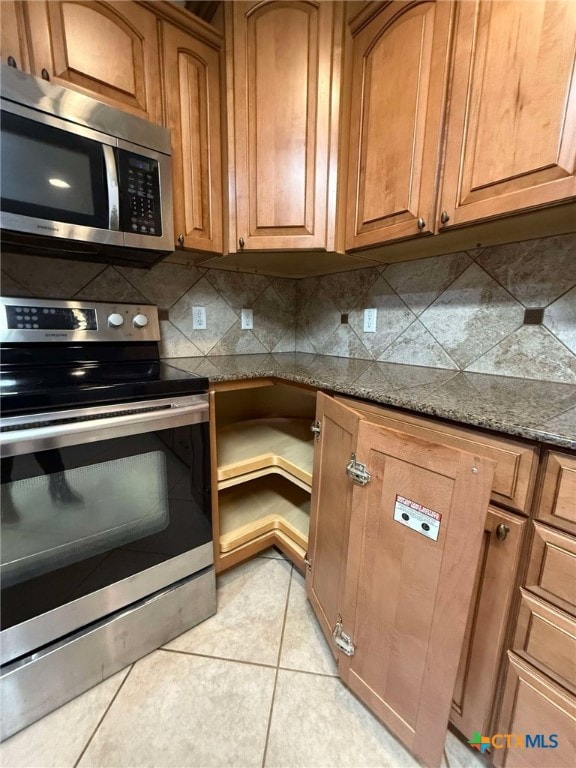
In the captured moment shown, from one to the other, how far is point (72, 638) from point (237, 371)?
3.11 feet

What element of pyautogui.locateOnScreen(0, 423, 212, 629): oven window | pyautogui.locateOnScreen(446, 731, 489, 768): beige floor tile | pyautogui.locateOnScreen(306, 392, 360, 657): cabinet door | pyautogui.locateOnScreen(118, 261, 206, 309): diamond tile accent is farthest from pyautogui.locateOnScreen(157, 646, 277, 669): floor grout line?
pyautogui.locateOnScreen(118, 261, 206, 309): diamond tile accent

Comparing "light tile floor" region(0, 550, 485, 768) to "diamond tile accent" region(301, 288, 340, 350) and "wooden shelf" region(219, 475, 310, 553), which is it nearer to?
"wooden shelf" region(219, 475, 310, 553)

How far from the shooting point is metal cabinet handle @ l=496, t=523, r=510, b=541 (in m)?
0.65

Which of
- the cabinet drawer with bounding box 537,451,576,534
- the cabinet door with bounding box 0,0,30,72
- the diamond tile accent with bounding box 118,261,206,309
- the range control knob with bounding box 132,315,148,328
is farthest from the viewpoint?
the diamond tile accent with bounding box 118,261,206,309

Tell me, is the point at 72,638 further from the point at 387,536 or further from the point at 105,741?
the point at 387,536

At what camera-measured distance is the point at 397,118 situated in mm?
1022

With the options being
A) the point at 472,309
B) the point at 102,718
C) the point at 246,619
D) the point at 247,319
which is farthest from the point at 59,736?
the point at 472,309

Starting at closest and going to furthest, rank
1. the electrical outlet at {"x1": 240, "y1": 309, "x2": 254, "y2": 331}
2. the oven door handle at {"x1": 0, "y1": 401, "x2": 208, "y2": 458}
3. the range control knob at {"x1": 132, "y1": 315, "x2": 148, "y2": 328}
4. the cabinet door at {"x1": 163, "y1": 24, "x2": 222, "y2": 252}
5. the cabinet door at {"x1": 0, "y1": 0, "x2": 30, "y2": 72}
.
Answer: the oven door handle at {"x1": 0, "y1": 401, "x2": 208, "y2": 458}
the cabinet door at {"x1": 0, "y1": 0, "x2": 30, "y2": 72}
the cabinet door at {"x1": 163, "y1": 24, "x2": 222, "y2": 252}
the range control knob at {"x1": 132, "y1": 315, "x2": 148, "y2": 328}
the electrical outlet at {"x1": 240, "y1": 309, "x2": 254, "y2": 331}

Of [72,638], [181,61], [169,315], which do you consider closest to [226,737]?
[72,638]

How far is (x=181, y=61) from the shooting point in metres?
1.10

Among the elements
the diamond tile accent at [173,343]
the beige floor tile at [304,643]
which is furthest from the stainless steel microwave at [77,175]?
the beige floor tile at [304,643]

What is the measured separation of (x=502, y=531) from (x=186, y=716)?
3.33ft

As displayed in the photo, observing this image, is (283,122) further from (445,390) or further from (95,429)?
(95,429)

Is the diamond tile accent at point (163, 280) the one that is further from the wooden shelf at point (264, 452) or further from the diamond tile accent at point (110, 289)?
the wooden shelf at point (264, 452)
